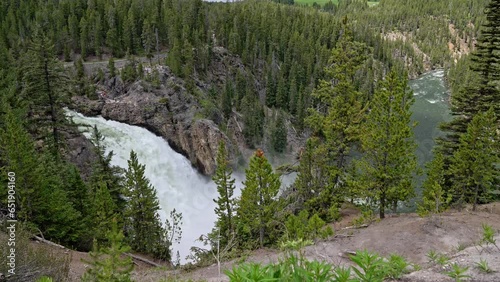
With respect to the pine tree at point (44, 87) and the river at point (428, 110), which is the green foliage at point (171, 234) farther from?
the river at point (428, 110)

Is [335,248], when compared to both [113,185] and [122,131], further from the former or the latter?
[122,131]

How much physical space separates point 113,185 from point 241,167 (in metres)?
28.2

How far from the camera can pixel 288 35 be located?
100312mm

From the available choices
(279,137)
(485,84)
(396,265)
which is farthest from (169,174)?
(396,265)

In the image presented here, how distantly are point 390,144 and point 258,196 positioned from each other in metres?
10.2

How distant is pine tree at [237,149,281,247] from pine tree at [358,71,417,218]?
21.7 ft

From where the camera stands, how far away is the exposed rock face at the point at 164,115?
5606 cm

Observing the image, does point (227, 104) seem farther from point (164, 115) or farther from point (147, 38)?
point (147, 38)

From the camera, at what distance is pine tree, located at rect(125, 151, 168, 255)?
30.8 meters

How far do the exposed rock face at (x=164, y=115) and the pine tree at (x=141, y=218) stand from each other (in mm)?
23125

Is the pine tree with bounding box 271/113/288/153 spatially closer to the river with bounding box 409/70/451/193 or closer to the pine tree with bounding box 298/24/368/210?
the river with bounding box 409/70/451/193

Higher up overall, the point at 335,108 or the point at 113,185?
the point at 335,108

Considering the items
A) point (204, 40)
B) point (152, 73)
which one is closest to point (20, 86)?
point (152, 73)

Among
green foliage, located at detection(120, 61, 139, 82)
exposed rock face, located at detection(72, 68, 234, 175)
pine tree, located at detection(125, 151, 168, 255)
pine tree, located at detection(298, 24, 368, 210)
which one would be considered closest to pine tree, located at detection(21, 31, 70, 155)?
pine tree, located at detection(125, 151, 168, 255)
